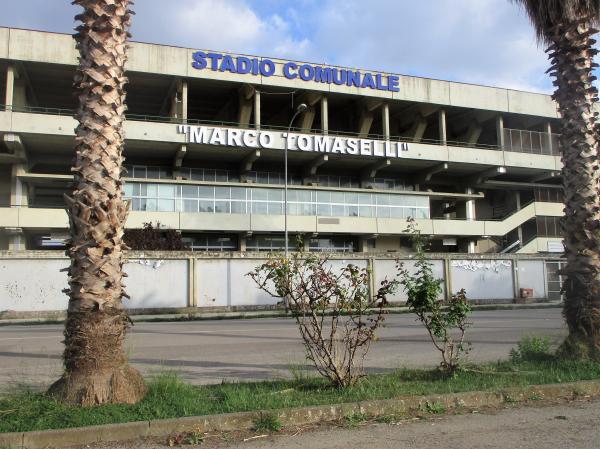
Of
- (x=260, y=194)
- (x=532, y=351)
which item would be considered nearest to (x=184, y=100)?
(x=260, y=194)

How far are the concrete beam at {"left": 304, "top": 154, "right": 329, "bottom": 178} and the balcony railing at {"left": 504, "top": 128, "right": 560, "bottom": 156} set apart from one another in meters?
17.6

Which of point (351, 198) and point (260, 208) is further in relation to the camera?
point (351, 198)

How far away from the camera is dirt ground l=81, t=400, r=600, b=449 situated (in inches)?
196

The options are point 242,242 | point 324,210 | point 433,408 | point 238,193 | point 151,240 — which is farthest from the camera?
point 324,210

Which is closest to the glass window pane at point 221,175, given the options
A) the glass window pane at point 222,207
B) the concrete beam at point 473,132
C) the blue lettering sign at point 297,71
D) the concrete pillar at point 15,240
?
the glass window pane at point 222,207

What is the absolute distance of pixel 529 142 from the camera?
4959 cm

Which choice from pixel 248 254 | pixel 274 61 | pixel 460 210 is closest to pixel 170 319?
pixel 248 254

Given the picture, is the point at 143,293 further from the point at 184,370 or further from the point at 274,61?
the point at 274,61

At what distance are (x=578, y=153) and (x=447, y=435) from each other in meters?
5.35

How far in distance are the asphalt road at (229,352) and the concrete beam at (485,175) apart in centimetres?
3302

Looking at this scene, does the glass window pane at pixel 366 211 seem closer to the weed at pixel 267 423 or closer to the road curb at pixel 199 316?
the road curb at pixel 199 316

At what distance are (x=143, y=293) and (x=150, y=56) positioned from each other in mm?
18765

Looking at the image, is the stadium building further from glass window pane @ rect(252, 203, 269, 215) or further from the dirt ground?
the dirt ground

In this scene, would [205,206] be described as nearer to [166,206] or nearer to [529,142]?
[166,206]
